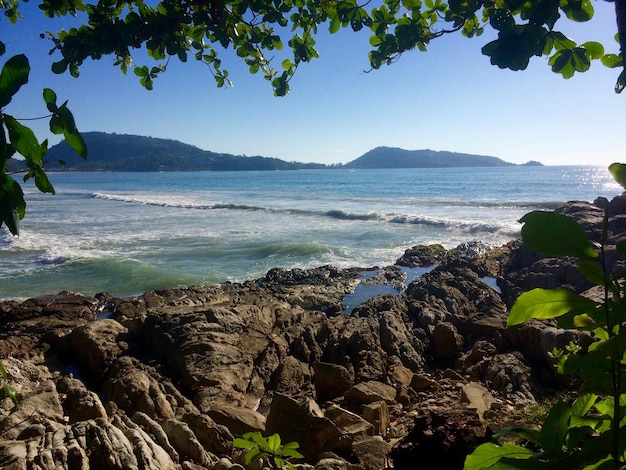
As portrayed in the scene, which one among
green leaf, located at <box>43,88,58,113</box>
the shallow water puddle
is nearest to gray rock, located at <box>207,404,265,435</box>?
green leaf, located at <box>43,88,58,113</box>

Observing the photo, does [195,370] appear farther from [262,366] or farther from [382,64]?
[382,64]

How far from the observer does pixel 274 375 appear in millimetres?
6543

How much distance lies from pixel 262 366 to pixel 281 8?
5.40 m

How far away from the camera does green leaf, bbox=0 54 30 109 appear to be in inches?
34.3

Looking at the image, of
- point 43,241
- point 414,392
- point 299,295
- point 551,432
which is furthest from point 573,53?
point 43,241

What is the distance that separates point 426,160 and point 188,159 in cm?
9420

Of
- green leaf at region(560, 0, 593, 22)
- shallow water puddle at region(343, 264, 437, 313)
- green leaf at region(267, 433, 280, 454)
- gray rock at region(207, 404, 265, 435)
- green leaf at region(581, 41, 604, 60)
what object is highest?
green leaf at region(560, 0, 593, 22)

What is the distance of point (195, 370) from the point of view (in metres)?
5.98

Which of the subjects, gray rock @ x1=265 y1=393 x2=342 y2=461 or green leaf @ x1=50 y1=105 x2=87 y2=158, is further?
gray rock @ x1=265 y1=393 x2=342 y2=461

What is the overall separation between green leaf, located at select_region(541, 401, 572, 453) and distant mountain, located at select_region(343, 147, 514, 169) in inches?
7115

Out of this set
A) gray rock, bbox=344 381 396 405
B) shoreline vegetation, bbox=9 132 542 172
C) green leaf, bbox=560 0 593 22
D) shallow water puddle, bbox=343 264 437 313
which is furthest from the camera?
shoreline vegetation, bbox=9 132 542 172

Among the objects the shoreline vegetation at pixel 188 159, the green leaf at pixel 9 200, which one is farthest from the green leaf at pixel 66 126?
the shoreline vegetation at pixel 188 159

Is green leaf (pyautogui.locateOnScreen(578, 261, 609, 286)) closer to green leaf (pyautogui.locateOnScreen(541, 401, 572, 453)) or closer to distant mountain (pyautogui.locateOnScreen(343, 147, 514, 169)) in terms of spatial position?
green leaf (pyautogui.locateOnScreen(541, 401, 572, 453))

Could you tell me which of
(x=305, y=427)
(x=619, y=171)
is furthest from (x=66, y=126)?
(x=305, y=427)
